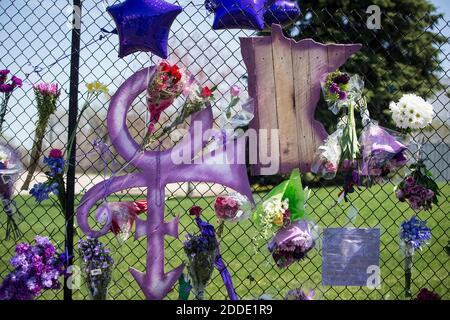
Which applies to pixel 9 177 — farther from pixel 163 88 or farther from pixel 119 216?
pixel 163 88

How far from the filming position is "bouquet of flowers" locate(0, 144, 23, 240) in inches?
116

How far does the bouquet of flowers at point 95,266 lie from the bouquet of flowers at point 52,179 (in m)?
0.29

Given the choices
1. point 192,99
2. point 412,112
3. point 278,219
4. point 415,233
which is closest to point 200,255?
point 278,219

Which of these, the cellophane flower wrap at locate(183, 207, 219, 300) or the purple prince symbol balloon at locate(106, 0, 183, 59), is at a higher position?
the purple prince symbol balloon at locate(106, 0, 183, 59)

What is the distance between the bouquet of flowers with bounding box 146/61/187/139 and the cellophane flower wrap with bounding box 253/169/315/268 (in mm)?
683

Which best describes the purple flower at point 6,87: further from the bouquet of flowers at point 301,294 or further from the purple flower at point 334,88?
the bouquet of flowers at point 301,294

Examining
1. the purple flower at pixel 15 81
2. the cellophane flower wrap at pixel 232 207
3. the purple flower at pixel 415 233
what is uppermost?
the purple flower at pixel 15 81

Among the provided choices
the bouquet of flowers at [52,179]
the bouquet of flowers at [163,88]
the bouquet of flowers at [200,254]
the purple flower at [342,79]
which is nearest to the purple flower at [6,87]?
the bouquet of flowers at [52,179]

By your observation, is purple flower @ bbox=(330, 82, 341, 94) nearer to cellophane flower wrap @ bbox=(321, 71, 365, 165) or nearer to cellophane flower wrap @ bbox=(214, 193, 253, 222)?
cellophane flower wrap @ bbox=(321, 71, 365, 165)

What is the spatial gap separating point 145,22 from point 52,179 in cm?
90

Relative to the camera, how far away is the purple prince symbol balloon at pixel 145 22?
9.16 feet

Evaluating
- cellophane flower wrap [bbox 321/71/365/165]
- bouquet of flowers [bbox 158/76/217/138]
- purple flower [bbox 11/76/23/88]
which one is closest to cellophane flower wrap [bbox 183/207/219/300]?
bouquet of flowers [bbox 158/76/217/138]

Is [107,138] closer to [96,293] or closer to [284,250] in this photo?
[96,293]
